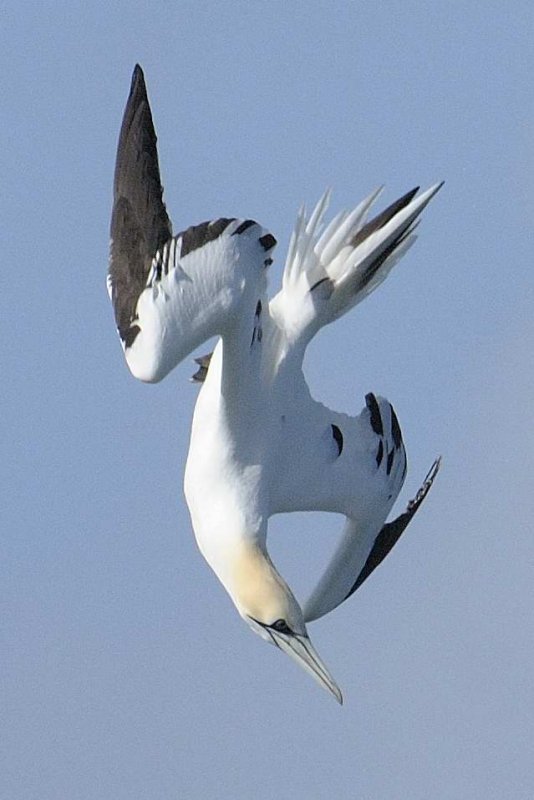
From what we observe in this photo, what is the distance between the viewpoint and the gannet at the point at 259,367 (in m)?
16.3

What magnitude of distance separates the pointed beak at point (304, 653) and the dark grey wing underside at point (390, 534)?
1.12 metres

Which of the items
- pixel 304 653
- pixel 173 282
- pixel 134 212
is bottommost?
pixel 304 653

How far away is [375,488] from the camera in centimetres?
1795

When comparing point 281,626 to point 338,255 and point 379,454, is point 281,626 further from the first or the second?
point 338,255

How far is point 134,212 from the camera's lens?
55.7 feet

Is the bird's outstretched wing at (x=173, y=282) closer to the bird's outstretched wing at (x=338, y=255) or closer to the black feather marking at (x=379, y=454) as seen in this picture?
the bird's outstretched wing at (x=338, y=255)

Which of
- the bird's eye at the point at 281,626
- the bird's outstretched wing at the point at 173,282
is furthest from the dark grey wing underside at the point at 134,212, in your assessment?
the bird's eye at the point at 281,626

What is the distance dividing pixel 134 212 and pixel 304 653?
2.51 m

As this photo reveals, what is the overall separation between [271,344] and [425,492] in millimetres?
1781

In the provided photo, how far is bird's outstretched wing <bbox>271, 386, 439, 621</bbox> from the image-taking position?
17359mm

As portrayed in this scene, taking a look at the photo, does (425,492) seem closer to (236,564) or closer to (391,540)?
(391,540)

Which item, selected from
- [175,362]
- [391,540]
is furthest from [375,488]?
[175,362]

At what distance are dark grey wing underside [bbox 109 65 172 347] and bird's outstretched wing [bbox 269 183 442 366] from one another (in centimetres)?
94

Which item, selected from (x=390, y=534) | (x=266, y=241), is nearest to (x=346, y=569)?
(x=390, y=534)
